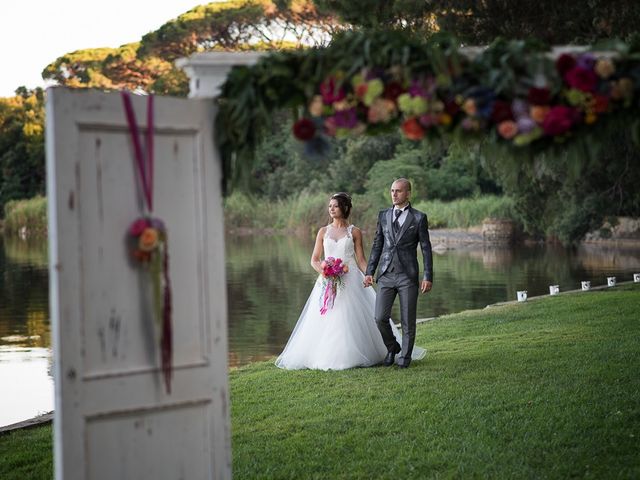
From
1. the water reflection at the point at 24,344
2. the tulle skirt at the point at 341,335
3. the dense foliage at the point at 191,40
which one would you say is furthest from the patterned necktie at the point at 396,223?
the dense foliage at the point at 191,40

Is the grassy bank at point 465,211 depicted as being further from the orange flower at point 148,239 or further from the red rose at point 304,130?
the orange flower at point 148,239

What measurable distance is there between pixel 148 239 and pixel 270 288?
1907 cm

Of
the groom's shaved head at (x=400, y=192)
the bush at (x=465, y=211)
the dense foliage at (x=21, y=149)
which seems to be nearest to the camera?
the groom's shaved head at (x=400, y=192)

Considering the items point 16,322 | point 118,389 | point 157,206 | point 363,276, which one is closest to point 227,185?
point 157,206

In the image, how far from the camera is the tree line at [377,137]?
42.8 ft

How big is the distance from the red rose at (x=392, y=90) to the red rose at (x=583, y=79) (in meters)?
0.79

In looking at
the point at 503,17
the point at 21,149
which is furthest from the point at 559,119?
the point at 21,149

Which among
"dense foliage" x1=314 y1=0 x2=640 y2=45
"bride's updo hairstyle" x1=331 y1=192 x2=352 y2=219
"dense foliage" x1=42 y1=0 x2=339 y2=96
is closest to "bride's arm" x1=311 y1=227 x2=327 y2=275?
"bride's updo hairstyle" x1=331 y1=192 x2=352 y2=219

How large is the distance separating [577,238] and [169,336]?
804 inches

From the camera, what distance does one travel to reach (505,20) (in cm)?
1357

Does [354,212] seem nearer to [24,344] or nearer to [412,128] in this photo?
[24,344]

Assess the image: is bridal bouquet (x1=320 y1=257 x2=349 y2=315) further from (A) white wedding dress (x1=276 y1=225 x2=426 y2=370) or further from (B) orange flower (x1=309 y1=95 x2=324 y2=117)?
(B) orange flower (x1=309 y1=95 x2=324 y2=117)

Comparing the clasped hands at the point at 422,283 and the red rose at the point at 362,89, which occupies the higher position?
the red rose at the point at 362,89

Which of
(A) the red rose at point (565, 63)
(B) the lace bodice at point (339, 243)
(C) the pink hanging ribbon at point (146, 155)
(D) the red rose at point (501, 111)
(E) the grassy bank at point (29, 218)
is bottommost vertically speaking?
(B) the lace bodice at point (339, 243)
